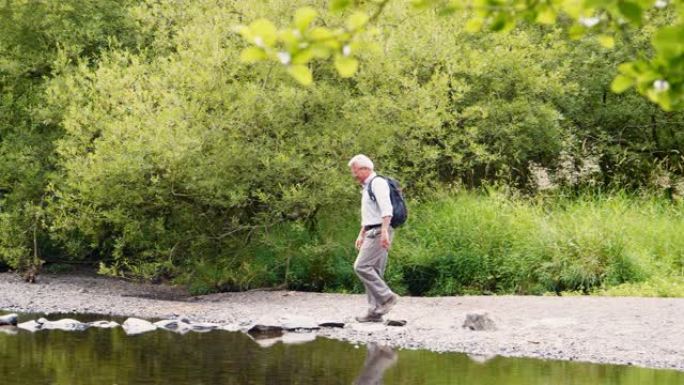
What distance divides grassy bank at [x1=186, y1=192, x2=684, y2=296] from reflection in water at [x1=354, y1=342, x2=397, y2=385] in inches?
170

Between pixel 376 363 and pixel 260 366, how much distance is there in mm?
1072

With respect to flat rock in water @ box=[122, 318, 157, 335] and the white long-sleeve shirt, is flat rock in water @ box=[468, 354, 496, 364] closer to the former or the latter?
the white long-sleeve shirt

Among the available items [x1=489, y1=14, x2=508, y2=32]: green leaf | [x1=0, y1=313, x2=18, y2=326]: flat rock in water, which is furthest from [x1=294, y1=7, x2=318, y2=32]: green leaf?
[x1=0, y1=313, x2=18, y2=326]: flat rock in water

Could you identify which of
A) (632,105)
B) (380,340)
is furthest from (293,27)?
(632,105)

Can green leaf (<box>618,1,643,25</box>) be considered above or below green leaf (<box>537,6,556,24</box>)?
below

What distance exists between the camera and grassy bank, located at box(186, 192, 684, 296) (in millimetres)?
14570

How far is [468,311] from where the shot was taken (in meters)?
12.9

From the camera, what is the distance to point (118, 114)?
16.3 m

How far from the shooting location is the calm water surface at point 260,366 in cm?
887

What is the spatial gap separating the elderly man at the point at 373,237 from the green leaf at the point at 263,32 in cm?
923

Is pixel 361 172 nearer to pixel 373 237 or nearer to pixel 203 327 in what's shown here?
pixel 373 237

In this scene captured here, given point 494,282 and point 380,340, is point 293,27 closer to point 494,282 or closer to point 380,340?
point 380,340

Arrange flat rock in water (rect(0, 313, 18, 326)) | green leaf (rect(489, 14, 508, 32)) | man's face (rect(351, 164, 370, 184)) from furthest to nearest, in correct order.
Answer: flat rock in water (rect(0, 313, 18, 326)) → man's face (rect(351, 164, 370, 184)) → green leaf (rect(489, 14, 508, 32))

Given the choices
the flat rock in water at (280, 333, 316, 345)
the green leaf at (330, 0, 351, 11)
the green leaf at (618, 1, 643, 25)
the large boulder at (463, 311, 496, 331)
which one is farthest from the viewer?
the large boulder at (463, 311, 496, 331)
